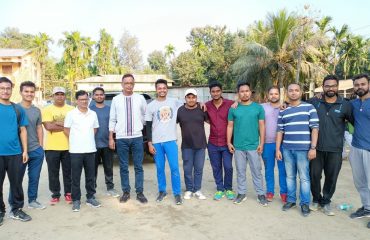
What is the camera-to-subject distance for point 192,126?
5.07 meters

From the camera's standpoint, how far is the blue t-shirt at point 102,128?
539 cm

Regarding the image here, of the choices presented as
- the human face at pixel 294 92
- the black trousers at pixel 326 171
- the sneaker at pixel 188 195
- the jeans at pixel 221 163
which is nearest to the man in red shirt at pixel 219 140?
the jeans at pixel 221 163

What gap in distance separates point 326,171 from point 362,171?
440 millimetres

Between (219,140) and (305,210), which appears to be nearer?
(305,210)

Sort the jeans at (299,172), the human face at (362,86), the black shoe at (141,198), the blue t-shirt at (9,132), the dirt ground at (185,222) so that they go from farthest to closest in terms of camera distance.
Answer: the black shoe at (141,198), the jeans at (299,172), the human face at (362,86), the blue t-shirt at (9,132), the dirt ground at (185,222)

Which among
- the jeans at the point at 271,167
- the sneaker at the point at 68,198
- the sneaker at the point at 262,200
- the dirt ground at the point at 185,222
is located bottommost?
Answer: the dirt ground at the point at 185,222

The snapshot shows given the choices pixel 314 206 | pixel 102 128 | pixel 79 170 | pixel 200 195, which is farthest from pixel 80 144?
pixel 314 206

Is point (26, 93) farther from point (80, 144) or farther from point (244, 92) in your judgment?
point (244, 92)

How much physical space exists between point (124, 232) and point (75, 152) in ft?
4.90

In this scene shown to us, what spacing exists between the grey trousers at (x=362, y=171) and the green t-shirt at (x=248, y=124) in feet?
4.31

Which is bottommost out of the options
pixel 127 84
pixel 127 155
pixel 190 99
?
pixel 127 155

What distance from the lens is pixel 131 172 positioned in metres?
7.09

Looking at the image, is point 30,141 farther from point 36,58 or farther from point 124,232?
point 36,58

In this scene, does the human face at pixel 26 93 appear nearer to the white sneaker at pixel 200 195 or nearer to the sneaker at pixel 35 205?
the sneaker at pixel 35 205
